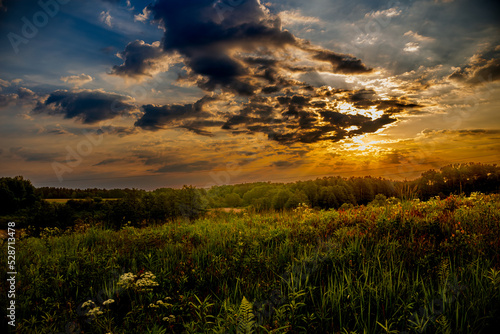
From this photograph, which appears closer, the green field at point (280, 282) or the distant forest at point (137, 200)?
the green field at point (280, 282)

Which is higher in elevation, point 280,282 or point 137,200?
point 137,200

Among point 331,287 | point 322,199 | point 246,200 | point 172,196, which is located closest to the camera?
point 331,287

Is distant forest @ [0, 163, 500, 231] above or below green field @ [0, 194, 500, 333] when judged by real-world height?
above

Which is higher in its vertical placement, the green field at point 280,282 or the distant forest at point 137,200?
the distant forest at point 137,200

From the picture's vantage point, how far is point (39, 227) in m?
10.4

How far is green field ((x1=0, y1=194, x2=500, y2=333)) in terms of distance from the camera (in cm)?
331

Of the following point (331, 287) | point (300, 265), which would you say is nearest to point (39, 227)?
point (300, 265)

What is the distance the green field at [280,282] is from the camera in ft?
10.9

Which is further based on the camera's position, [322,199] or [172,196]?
[322,199]

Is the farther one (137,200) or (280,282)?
(137,200)

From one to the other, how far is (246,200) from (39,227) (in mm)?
14889

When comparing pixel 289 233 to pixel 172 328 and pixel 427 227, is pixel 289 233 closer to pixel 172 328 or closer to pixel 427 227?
pixel 427 227

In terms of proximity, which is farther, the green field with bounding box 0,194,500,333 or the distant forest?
the distant forest

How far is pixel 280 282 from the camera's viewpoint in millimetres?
4246
